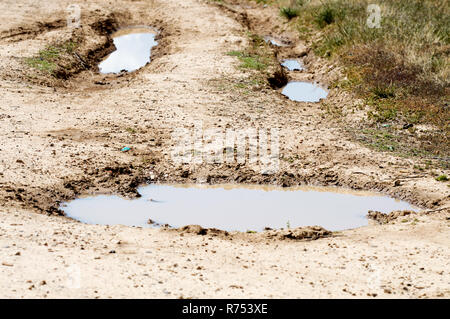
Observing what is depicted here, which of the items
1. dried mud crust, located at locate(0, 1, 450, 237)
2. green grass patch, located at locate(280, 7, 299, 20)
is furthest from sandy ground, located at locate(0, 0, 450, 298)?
green grass patch, located at locate(280, 7, 299, 20)

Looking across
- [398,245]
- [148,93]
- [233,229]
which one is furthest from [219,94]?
[398,245]

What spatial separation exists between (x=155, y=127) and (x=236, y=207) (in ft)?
8.67

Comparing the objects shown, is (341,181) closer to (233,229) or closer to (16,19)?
(233,229)

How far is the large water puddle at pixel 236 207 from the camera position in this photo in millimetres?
7824

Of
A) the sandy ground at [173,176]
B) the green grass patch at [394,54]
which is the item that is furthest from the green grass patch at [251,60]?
the green grass patch at [394,54]

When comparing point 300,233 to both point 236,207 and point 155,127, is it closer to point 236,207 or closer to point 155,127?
point 236,207

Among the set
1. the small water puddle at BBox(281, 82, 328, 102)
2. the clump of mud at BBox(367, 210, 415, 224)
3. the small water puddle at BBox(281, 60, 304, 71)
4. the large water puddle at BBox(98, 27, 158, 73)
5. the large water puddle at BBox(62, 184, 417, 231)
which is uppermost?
the clump of mud at BBox(367, 210, 415, 224)

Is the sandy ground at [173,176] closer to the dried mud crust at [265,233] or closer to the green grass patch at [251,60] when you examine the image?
the dried mud crust at [265,233]

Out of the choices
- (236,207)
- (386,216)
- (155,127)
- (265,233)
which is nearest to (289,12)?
(155,127)

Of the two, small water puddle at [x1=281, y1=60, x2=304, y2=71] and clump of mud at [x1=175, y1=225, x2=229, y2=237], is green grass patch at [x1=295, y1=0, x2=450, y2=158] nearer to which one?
small water puddle at [x1=281, y1=60, x2=304, y2=71]

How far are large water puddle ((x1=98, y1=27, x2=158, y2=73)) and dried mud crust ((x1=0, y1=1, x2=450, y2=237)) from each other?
0.34 m

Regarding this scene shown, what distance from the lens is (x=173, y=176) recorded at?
8883 millimetres

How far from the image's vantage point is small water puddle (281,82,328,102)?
12.6m

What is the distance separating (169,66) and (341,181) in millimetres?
5973
